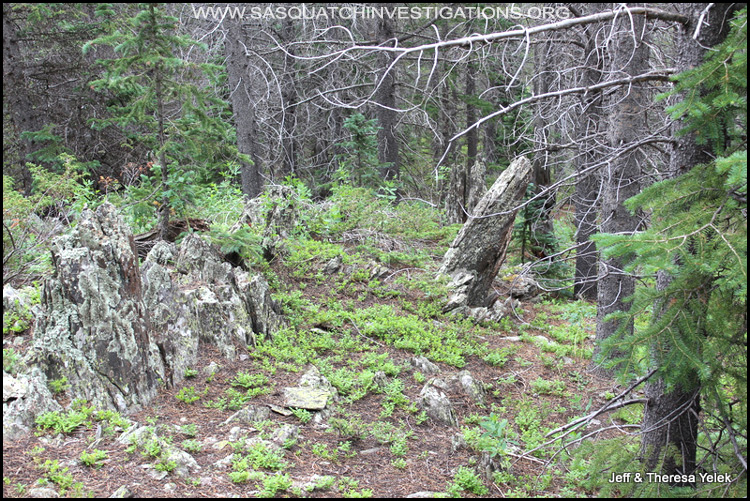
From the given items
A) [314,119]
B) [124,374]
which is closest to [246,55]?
[314,119]

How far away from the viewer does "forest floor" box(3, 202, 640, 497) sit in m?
3.49

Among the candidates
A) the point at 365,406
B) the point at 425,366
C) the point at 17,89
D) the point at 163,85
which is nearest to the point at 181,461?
the point at 365,406

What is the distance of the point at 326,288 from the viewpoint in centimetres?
783

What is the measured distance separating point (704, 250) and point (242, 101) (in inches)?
437

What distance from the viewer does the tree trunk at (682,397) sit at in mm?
3219

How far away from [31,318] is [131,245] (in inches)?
56.3

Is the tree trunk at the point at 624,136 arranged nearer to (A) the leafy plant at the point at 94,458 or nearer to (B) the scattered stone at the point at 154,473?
(B) the scattered stone at the point at 154,473

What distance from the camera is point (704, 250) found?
2633 mm

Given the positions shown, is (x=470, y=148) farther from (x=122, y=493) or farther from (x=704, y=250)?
(x=122, y=493)

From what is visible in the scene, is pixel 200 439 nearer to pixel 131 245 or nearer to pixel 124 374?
pixel 124 374

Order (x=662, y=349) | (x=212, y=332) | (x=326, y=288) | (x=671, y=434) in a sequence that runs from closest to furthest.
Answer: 1. (x=662, y=349)
2. (x=671, y=434)
3. (x=212, y=332)
4. (x=326, y=288)

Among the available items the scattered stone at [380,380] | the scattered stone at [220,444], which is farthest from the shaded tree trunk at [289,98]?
the scattered stone at [220,444]

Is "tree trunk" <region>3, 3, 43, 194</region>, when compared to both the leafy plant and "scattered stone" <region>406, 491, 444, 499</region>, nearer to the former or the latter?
the leafy plant

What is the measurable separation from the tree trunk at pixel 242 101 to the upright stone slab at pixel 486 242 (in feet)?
19.3
